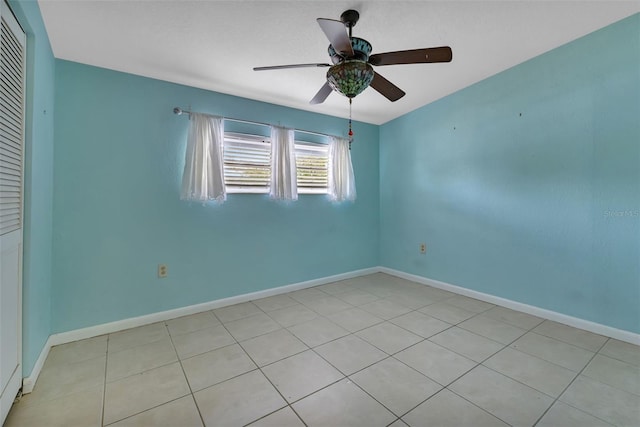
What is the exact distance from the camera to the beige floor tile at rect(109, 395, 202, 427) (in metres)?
1.27

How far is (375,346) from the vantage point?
6.46ft

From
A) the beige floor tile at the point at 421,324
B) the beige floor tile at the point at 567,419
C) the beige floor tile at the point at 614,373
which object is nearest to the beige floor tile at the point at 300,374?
the beige floor tile at the point at 421,324

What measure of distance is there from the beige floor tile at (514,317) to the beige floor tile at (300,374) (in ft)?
5.55

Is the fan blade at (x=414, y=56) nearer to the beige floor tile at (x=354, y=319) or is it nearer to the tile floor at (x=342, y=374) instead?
the tile floor at (x=342, y=374)

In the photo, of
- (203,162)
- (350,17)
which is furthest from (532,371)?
(203,162)

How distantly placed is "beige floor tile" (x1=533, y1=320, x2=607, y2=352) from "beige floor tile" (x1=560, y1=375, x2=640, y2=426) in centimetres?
50

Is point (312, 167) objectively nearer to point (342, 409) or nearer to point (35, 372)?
point (342, 409)

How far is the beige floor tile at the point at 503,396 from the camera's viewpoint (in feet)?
4.30

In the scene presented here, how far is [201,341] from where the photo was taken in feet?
6.77

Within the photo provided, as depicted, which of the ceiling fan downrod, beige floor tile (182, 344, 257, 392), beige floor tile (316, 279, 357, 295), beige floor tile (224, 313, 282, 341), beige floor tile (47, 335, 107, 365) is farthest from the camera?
beige floor tile (316, 279, 357, 295)

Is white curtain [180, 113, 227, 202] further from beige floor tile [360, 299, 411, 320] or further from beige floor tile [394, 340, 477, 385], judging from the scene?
beige floor tile [394, 340, 477, 385]

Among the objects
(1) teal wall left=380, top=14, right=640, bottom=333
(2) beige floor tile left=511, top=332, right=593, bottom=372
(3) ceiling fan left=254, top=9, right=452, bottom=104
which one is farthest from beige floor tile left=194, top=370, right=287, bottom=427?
(1) teal wall left=380, top=14, right=640, bottom=333

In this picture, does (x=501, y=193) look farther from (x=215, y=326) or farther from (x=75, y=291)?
(x=75, y=291)

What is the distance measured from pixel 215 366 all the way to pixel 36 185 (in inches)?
62.7
